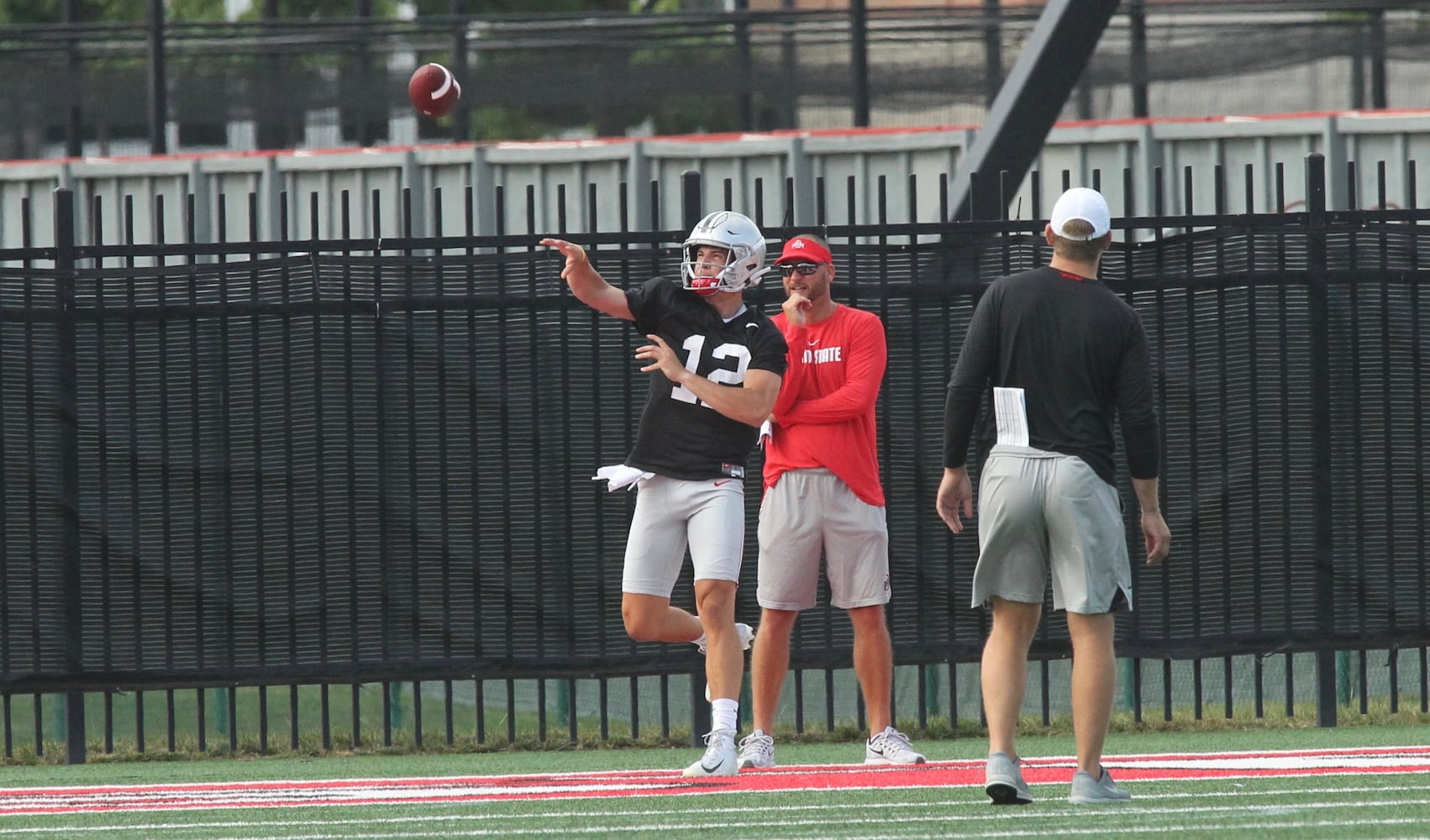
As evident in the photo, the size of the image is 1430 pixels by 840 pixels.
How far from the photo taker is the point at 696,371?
7.58m

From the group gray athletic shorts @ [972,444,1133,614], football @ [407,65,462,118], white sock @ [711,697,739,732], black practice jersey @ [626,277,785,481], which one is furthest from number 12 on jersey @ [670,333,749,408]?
football @ [407,65,462,118]

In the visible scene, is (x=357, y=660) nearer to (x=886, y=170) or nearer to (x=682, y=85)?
(x=886, y=170)

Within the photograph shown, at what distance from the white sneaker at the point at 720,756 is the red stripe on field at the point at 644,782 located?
50 mm

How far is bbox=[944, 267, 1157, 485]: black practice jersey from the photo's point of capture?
6223 millimetres

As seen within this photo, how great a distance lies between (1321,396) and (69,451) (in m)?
6.02

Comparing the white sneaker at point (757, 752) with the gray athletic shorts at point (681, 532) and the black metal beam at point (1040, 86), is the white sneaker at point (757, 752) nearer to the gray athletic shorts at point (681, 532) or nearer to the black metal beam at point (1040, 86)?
the gray athletic shorts at point (681, 532)

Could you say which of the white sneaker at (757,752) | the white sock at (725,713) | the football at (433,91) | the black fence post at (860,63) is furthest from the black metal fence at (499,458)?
the black fence post at (860,63)

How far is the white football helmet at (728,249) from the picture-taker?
7.51 m

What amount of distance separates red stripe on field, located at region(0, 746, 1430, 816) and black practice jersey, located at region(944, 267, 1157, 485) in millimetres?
1460

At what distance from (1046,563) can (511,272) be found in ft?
12.1

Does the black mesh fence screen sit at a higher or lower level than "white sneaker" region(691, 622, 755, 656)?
higher

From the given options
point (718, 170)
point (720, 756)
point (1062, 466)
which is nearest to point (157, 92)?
point (718, 170)

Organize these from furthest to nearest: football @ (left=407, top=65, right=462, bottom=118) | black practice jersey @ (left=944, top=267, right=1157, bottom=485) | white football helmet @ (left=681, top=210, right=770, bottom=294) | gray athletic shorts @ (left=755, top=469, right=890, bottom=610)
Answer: football @ (left=407, top=65, right=462, bottom=118) → gray athletic shorts @ (left=755, top=469, right=890, bottom=610) → white football helmet @ (left=681, top=210, right=770, bottom=294) → black practice jersey @ (left=944, top=267, right=1157, bottom=485)

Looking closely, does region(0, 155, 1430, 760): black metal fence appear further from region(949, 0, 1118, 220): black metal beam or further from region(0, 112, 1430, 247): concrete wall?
region(0, 112, 1430, 247): concrete wall
